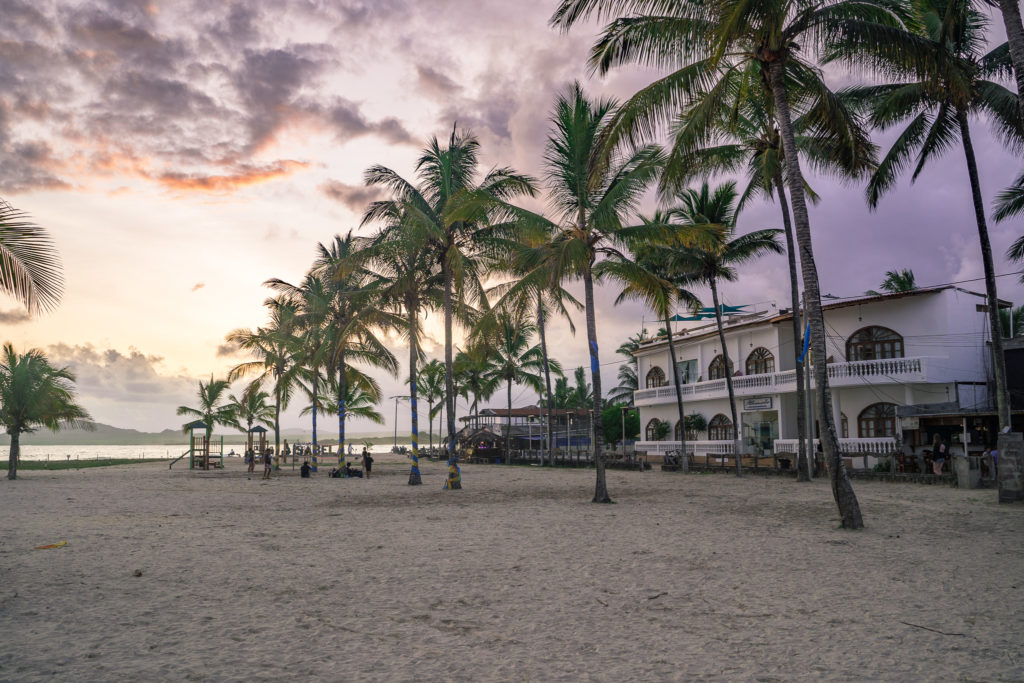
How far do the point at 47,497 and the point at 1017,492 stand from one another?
23384 mm

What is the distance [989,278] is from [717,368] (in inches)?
868

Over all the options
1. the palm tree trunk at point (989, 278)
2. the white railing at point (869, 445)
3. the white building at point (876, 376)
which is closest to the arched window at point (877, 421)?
the white building at point (876, 376)

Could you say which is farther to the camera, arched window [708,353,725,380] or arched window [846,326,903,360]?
arched window [708,353,725,380]

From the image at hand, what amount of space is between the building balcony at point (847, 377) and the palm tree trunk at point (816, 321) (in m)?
15.2

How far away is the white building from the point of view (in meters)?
26.5

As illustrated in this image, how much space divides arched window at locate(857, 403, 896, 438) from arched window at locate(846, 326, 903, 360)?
2216mm

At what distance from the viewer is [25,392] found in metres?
26.8

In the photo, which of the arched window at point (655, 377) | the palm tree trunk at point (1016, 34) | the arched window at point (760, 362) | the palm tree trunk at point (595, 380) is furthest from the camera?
the arched window at point (655, 377)

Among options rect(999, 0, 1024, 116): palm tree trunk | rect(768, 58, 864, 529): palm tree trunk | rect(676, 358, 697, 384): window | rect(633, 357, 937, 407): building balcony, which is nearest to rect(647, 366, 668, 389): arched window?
rect(676, 358, 697, 384): window

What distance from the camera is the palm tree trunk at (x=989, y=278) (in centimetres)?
1688

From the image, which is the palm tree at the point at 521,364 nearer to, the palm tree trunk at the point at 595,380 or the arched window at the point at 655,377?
the arched window at the point at 655,377

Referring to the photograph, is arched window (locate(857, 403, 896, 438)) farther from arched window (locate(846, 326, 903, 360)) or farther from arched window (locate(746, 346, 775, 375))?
arched window (locate(746, 346, 775, 375))

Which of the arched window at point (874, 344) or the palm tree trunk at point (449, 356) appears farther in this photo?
the arched window at point (874, 344)

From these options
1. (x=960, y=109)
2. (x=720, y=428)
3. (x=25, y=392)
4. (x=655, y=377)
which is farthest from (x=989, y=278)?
(x=25, y=392)
